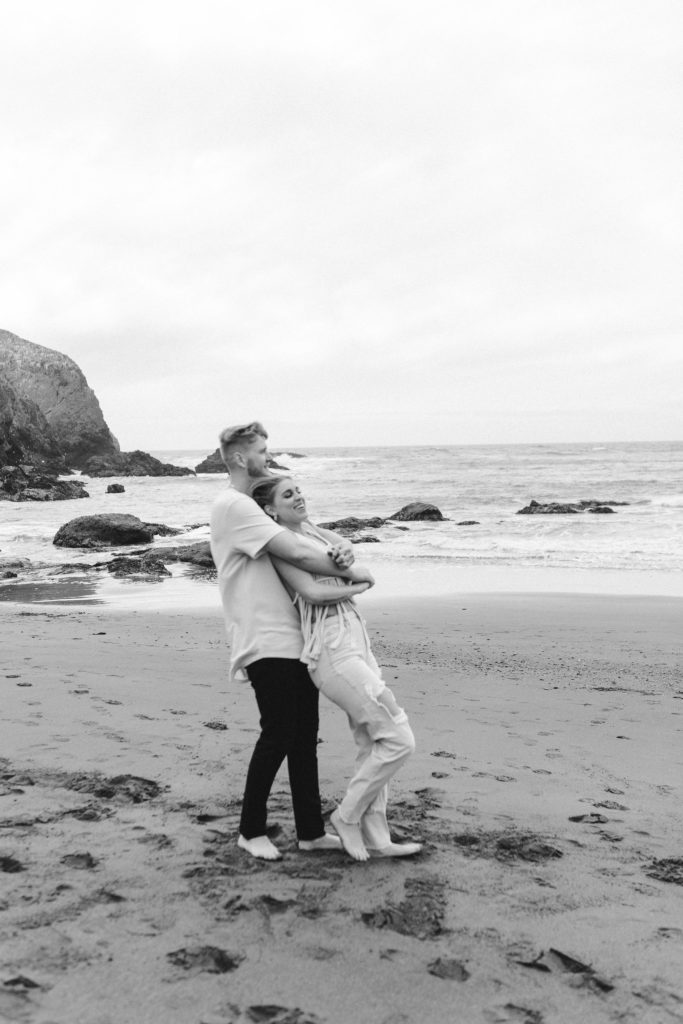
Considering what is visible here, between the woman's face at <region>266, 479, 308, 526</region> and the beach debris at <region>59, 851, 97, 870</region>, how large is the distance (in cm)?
169

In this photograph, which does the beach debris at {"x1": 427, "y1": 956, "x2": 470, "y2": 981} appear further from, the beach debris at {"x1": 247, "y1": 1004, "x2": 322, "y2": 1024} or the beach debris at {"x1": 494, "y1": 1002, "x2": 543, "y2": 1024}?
the beach debris at {"x1": 247, "y1": 1004, "x2": 322, "y2": 1024}

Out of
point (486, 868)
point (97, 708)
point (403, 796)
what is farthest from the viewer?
point (97, 708)

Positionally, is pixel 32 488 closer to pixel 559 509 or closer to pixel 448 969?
pixel 559 509

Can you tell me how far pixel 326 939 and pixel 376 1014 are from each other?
43 cm

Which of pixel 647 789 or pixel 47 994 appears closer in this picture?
pixel 47 994

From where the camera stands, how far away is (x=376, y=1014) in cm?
250

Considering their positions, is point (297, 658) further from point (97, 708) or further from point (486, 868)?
point (97, 708)

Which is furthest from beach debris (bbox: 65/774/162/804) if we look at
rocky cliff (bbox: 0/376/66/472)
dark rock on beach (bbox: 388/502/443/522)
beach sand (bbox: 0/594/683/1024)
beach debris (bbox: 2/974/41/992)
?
rocky cliff (bbox: 0/376/66/472)

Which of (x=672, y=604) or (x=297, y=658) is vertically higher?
(x=297, y=658)

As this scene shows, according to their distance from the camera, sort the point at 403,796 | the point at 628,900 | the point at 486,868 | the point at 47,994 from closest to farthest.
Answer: the point at 47,994
the point at 628,900
the point at 486,868
the point at 403,796

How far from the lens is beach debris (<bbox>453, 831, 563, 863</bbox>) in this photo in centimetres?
366

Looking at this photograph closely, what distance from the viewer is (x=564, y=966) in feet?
9.14

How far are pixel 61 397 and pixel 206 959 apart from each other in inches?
3094

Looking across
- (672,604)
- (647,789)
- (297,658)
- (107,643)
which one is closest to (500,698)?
(647,789)
